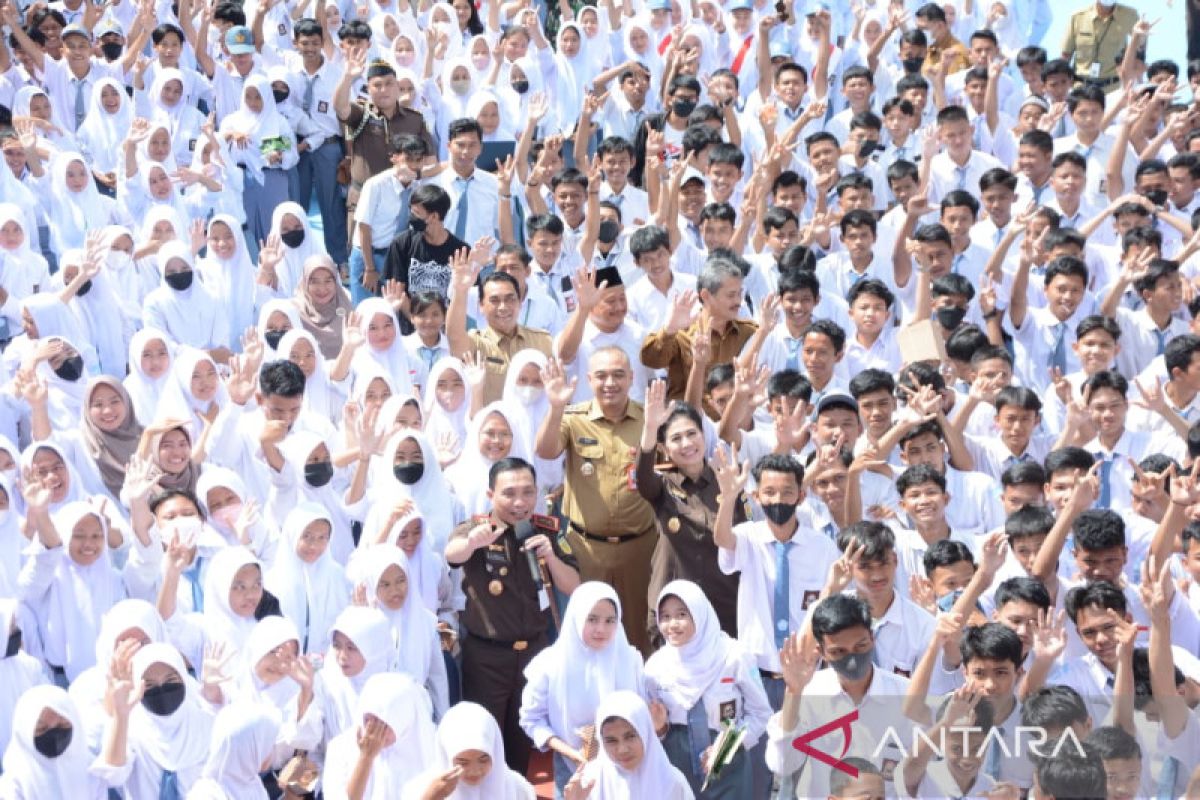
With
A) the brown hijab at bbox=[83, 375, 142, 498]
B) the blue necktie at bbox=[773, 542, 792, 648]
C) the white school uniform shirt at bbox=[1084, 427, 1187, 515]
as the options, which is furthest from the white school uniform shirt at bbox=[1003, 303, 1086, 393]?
the brown hijab at bbox=[83, 375, 142, 498]

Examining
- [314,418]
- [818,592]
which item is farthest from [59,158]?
[818,592]

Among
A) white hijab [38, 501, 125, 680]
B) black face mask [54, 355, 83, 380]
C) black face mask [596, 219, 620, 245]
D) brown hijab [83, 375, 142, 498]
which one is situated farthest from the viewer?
black face mask [596, 219, 620, 245]

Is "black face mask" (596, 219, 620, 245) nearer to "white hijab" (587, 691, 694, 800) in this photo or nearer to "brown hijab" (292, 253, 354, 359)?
"brown hijab" (292, 253, 354, 359)

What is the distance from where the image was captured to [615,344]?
7.82m

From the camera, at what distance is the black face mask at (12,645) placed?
20.4ft

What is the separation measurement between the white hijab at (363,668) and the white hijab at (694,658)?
3.31ft

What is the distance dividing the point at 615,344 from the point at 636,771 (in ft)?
8.80

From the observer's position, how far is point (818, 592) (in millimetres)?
6211

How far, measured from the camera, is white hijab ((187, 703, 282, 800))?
5.78 m

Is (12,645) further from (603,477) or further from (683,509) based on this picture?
(683,509)

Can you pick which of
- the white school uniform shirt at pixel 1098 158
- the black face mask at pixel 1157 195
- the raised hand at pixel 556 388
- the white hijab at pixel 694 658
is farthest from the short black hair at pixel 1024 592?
the white school uniform shirt at pixel 1098 158

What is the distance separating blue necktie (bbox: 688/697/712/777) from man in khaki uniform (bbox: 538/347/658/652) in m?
0.92

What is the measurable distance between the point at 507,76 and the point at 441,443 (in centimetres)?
485

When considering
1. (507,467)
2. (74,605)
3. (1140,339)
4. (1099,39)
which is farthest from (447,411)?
(1099,39)
